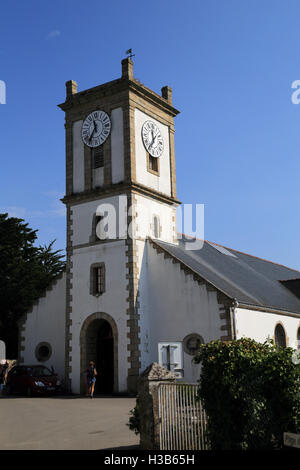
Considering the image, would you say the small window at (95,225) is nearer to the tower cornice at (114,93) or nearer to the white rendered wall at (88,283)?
the white rendered wall at (88,283)

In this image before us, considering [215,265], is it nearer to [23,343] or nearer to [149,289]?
[149,289]

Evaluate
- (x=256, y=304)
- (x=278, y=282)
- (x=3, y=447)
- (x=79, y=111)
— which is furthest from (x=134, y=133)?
(x=3, y=447)

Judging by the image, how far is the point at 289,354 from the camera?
10047mm

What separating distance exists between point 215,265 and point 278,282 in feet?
29.8

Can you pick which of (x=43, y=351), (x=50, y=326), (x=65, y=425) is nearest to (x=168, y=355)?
(x=65, y=425)

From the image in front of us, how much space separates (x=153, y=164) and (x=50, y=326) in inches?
416

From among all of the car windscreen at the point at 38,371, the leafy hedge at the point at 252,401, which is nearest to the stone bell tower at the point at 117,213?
the car windscreen at the point at 38,371

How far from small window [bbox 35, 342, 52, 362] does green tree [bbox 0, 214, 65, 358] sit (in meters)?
5.36

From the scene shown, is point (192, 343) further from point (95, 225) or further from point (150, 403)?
point (150, 403)

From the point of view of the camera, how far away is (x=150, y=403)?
35.1ft

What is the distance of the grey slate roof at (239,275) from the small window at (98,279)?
3.13 meters

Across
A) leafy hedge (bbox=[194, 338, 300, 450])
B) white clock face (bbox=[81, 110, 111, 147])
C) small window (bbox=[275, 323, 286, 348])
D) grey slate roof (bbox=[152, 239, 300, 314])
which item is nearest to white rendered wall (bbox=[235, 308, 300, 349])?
small window (bbox=[275, 323, 286, 348])

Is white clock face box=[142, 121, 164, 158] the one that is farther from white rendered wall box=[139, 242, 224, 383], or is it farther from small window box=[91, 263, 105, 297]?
small window box=[91, 263, 105, 297]

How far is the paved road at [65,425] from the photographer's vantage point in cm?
1142
